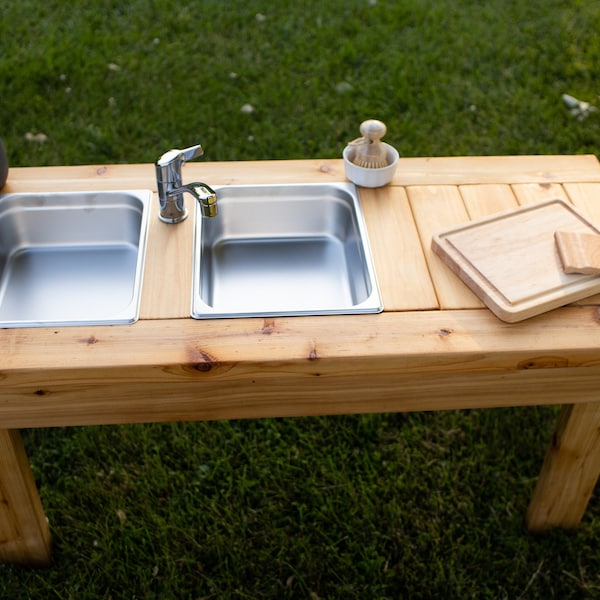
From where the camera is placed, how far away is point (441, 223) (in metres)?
1.93

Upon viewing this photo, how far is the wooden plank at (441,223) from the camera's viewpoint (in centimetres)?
171

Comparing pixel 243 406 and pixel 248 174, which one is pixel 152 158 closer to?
pixel 248 174

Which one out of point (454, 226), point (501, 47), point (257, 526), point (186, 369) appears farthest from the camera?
point (501, 47)

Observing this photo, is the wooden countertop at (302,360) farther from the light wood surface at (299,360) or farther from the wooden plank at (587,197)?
the wooden plank at (587,197)

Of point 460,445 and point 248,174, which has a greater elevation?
point 248,174

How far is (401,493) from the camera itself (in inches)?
93.3

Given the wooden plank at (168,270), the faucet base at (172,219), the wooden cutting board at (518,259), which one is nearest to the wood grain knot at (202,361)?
the wooden plank at (168,270)

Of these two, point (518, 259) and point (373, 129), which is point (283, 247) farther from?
point (518, 259)

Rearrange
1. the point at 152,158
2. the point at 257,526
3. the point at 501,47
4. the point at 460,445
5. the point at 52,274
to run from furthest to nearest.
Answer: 1. the point at 501,47
2. the point at 152,158
3. the point at 460,445
4. the point at 257,526
5. the point at 52,274

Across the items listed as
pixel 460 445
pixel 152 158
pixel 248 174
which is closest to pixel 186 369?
pixel 248 174

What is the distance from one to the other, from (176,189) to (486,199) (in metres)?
0.80

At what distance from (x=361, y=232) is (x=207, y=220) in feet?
1.37

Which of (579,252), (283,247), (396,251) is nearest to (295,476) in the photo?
(283,247)

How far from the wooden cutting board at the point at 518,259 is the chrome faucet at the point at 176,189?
0.54m
